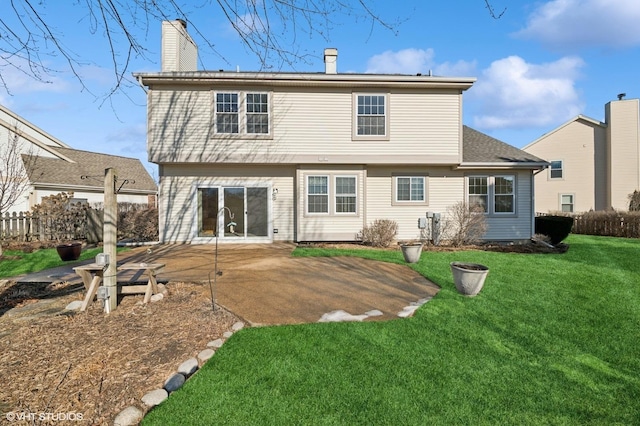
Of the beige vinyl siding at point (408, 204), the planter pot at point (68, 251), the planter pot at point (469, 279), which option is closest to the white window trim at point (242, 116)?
the beige vinyl siding at point (408, 204)

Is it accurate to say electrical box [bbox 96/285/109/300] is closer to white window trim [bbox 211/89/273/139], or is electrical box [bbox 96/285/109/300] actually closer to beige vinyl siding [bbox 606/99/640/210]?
white window trim [bbox 211/89/273/139]

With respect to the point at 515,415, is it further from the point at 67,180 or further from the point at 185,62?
the point at 67,180

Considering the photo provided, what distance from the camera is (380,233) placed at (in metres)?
11.8

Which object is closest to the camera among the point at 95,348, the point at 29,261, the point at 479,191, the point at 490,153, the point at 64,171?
the point at 95,348

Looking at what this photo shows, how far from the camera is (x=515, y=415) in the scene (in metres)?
2.73

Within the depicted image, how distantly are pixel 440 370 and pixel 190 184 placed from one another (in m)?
11.5

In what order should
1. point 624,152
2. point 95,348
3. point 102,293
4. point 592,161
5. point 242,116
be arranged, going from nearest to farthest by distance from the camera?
1. point 95,348
2. point 102,293
3. point 242,116
4. point 624,152
5. point 592,161

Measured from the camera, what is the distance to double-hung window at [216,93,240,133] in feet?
39.7

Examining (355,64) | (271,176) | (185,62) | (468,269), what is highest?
(185,62)

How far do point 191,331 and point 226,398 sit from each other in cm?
163

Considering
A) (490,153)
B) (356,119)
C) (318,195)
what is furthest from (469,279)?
(490,153)

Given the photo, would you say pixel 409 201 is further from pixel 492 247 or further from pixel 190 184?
pixel 190 184

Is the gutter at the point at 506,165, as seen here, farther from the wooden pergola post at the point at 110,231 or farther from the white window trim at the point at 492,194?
the wooden pergola post at the point at 110,231

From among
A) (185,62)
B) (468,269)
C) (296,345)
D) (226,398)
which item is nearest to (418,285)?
(468,269)
